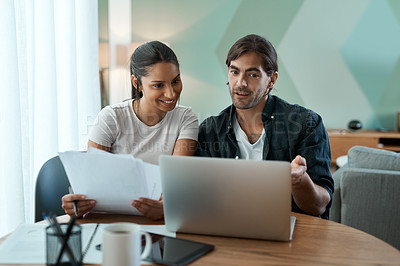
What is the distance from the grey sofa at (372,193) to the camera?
216 centimetres

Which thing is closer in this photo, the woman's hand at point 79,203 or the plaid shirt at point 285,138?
the woman's hand at point 79,203

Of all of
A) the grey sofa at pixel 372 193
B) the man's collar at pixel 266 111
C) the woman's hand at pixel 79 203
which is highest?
the man's collar at pixel 266 111

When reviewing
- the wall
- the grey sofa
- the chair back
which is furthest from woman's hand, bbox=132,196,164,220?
the wall

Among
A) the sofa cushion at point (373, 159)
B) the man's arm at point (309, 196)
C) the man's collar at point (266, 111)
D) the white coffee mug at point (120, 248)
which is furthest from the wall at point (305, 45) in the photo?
the white coffee mug at point (120, 248)

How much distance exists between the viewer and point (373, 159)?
2.24 m

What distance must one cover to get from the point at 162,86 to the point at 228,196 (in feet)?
2.44

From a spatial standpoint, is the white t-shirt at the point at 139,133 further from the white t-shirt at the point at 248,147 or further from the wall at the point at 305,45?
the wall at the point at 305,45

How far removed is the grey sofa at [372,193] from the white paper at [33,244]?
1368 mm

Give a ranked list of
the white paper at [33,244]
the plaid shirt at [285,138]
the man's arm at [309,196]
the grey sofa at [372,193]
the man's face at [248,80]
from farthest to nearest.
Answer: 1. the grey sofa at [372,193]
2. the man's face at [248,80]
3. the plaid shirt at [285,138]
4. the man's arm at [309,196]
5. the white paper at [33,244]

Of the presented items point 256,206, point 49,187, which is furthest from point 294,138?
point 49,187

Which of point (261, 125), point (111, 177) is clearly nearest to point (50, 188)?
point (111, 177)

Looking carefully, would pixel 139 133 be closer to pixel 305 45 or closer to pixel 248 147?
pixel 248 147

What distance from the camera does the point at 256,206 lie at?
1.03 meters

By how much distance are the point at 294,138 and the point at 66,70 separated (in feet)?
5.29
